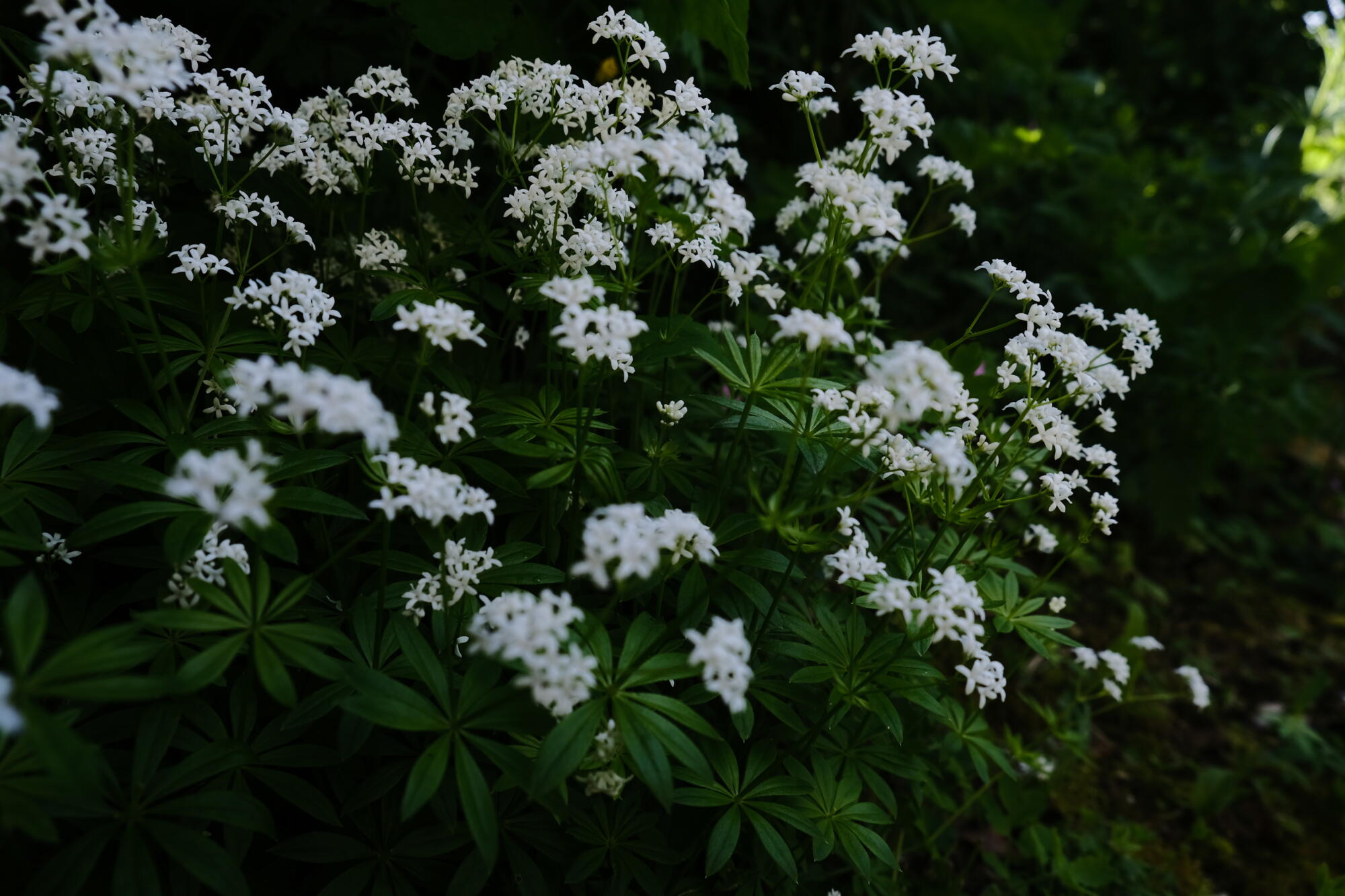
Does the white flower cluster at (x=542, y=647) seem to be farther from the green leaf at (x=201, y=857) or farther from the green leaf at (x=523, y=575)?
the green leaf at (x=201, y=857)

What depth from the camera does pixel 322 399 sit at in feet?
5.06

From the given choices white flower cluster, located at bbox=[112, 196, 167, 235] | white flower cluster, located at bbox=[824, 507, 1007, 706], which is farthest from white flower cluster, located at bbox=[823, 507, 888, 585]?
white flower cluster, located at bbox=[112, 196, 167, 235]

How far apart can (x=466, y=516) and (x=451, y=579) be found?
10.8 inches

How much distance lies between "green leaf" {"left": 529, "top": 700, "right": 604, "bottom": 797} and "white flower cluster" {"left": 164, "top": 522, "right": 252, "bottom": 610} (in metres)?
0.79

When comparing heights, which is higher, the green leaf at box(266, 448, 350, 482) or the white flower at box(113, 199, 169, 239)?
the white flower at box(113, 199, 169, 239)

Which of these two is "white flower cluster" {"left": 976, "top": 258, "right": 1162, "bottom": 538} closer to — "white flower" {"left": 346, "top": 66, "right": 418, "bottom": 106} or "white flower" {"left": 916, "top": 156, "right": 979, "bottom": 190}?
"white flower" {"left": 916, "top": 156, "right": 979, "bottom": 190}

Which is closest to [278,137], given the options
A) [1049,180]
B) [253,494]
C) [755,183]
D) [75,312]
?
[75,312]

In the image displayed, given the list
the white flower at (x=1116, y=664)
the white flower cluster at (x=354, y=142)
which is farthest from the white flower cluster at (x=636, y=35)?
the white flower at (x=1116, y=664)

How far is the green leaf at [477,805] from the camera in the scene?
1669 mm

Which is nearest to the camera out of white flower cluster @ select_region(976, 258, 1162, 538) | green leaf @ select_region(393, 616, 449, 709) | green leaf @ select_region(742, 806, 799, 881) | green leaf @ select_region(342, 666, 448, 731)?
green leaf @ select_region(342, 666, 448, 731)

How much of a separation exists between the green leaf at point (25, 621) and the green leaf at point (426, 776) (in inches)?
26.4

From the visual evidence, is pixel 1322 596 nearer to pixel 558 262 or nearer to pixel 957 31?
pixel 957 31

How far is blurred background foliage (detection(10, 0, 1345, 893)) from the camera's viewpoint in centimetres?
347

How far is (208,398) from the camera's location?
2.81 m
